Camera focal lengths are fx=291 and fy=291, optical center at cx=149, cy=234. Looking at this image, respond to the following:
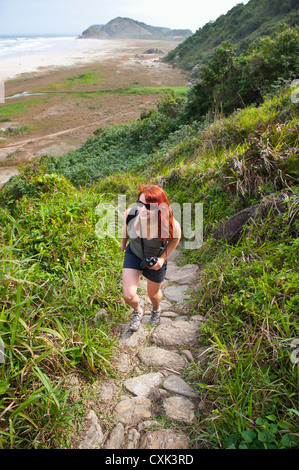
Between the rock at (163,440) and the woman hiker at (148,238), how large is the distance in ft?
3.45

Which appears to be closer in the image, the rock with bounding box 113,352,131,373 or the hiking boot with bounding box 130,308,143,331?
the rock with bounding box 113,352,131,373

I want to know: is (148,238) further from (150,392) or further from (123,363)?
(150,392)

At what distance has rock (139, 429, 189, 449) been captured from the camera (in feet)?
6.75

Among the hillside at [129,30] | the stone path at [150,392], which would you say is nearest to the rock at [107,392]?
the stone path at [150,392]

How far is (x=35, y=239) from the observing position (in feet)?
11.1

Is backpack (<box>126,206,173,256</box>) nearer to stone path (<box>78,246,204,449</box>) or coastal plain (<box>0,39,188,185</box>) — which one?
stone path (<box>78,246,204,449</box>)

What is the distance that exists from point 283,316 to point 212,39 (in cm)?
4293

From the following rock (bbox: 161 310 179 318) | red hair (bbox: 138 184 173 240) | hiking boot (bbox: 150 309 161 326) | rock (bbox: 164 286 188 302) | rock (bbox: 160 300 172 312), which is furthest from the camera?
rock (bbox: 164 286 188 302)

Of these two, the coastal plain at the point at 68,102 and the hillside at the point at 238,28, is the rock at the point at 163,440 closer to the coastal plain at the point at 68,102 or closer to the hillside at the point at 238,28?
the coastal plain at the point at 68,102

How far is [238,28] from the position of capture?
30.3 metres

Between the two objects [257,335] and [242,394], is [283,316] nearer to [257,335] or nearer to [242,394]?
[257,335]

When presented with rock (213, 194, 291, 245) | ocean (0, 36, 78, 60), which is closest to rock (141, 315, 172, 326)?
rock (213, 194, 291, 245)

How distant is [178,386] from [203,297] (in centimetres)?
98

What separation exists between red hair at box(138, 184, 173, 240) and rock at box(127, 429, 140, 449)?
157 centimetres
